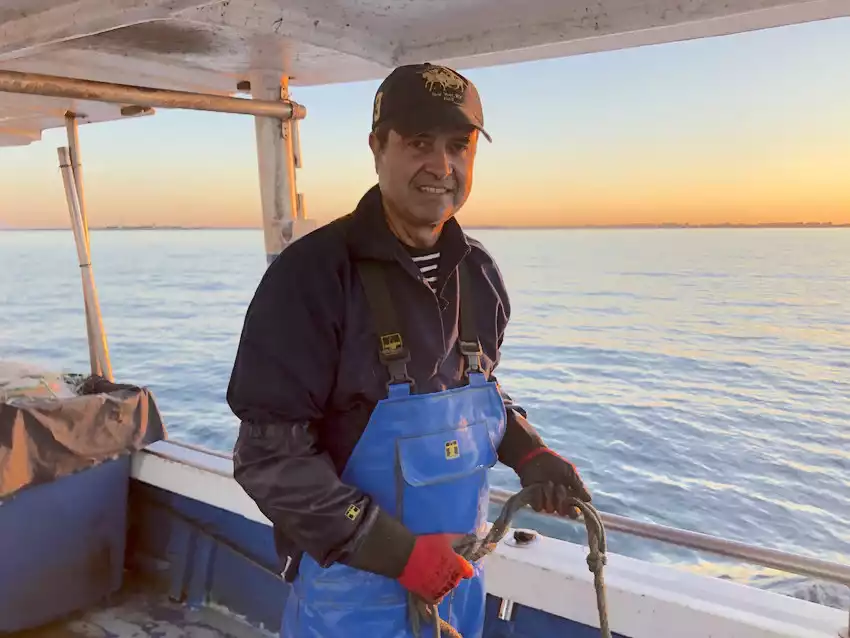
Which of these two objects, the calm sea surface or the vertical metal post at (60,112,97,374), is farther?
the calm sea surface

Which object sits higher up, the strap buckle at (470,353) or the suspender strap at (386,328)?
the suspender strap at (386,328)

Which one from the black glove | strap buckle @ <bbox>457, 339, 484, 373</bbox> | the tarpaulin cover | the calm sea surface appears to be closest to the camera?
strap buckle @ <bbox>457, 339, 484, 373</bbox>

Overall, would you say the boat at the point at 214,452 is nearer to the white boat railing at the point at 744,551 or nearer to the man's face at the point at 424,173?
the white boat railing at the point at 744,551

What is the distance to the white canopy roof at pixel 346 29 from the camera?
1.68 meters

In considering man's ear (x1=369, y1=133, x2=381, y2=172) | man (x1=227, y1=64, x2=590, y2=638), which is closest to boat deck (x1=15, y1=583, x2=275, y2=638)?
man (x1=227, y1=64, x2=590, y2=638)

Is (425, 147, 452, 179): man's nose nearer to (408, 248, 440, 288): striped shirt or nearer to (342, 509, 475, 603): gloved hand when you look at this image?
(408, 248, 440, 288): striped shirt

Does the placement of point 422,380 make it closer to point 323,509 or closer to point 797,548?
point 323,509

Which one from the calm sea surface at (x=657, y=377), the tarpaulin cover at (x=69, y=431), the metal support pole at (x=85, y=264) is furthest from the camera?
the calm sea surface at (x=657, y=377)

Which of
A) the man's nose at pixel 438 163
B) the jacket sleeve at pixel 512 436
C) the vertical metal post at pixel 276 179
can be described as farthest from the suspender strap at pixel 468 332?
the vertical metal post at pixel 276 179

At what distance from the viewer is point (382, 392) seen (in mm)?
1269

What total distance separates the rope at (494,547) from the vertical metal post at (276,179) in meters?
1.35

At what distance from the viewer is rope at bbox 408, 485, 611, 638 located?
4.34 feet

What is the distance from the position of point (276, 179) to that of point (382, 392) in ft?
4.43

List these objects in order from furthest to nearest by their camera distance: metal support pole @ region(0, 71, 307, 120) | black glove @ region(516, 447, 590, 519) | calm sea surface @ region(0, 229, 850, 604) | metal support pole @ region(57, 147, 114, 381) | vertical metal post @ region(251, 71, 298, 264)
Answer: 1. calm sea surface @ region(0, 229, 850, 604)
2. metal support pole @ region(57, 147, 114, 381)
3. vertical metal post @ region(251, 71, 298, 264)
4. metal support pole @ region(0, 71, 307, 120)
5. black glove @ region(516, 447, 590, 519)
